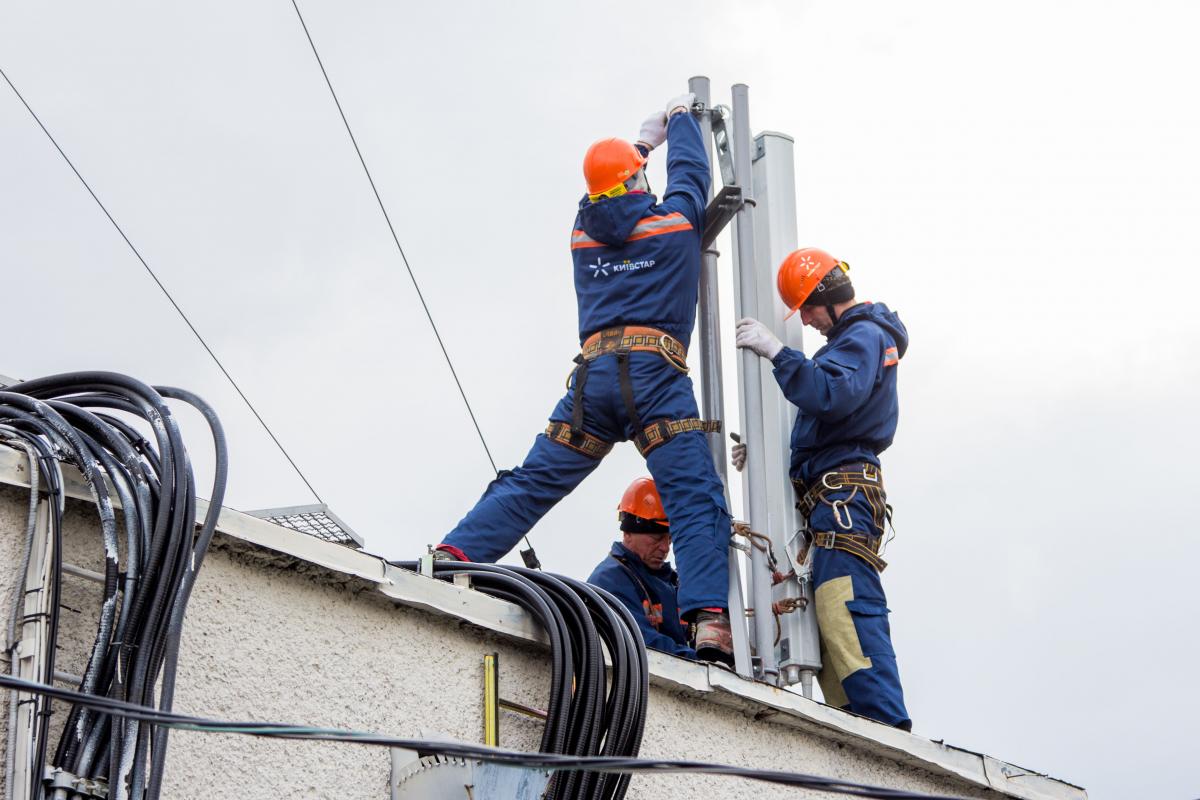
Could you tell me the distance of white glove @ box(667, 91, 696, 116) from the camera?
706cm

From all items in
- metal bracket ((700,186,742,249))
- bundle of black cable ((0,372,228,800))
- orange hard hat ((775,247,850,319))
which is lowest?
bundle of black cable ((0,372,228,800))

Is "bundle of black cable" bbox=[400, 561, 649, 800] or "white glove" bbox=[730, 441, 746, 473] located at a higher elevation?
"white glove" bbox=[730, 441, 746, 473]

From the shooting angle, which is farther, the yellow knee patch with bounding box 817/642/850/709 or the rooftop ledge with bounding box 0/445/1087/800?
the yellow knee patch with bounding box 817/642/850/709

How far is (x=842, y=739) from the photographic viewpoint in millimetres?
5473

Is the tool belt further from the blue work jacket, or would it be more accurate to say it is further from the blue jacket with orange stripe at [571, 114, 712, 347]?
the blue work jacket

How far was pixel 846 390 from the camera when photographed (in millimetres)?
6340

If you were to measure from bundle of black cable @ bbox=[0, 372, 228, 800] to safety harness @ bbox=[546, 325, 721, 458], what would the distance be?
3.07m

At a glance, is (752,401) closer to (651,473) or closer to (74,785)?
(651,473)

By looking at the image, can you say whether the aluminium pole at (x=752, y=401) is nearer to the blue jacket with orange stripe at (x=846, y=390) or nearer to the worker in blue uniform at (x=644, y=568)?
the blue jacket with orange stripe at (x=846, y=390)

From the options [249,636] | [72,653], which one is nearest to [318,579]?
[249,636]

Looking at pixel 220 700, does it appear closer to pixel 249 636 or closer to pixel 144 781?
pixel 249 636

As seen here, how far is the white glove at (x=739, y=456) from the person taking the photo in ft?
21.6

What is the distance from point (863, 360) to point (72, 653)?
3.76 meters

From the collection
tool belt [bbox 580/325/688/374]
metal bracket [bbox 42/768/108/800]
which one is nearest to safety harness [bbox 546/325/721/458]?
tool belt [bbox 580/325/688/374]
